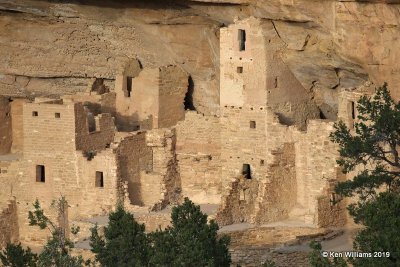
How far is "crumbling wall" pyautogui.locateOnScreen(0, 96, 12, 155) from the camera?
168 ft

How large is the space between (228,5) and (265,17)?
3.01 feet

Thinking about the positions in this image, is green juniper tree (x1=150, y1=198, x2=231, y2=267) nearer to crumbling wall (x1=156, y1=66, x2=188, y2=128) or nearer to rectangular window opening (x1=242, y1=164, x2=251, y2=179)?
rectangular window opening (x1=242, y1=164, x2=251, y2=179)

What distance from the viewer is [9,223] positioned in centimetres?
4928

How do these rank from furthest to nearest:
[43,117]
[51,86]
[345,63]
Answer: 1. [51,86]
2. [43,117]
3. [345,63]

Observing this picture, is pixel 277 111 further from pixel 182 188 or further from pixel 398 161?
pixel 398 161

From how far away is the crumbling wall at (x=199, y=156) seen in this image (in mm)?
48156

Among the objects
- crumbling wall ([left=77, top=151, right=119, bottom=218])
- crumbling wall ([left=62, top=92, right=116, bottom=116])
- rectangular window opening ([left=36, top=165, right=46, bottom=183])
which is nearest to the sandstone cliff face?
crumbling wall ([left=62, top=92, right=116, bottom=116])

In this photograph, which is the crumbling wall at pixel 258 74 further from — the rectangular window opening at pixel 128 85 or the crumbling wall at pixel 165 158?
the rectangular window opening at pixel 128 85

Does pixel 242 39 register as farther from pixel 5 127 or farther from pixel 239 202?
pixel 5 127

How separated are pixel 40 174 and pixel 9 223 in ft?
5.45

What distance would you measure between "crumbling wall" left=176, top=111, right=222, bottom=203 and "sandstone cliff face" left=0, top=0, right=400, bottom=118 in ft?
4.23

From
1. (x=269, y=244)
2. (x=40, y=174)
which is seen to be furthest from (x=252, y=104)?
(x=40, y=174)

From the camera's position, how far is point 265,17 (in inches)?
1770

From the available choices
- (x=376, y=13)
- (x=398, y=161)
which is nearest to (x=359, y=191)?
(x=398, y=161)
